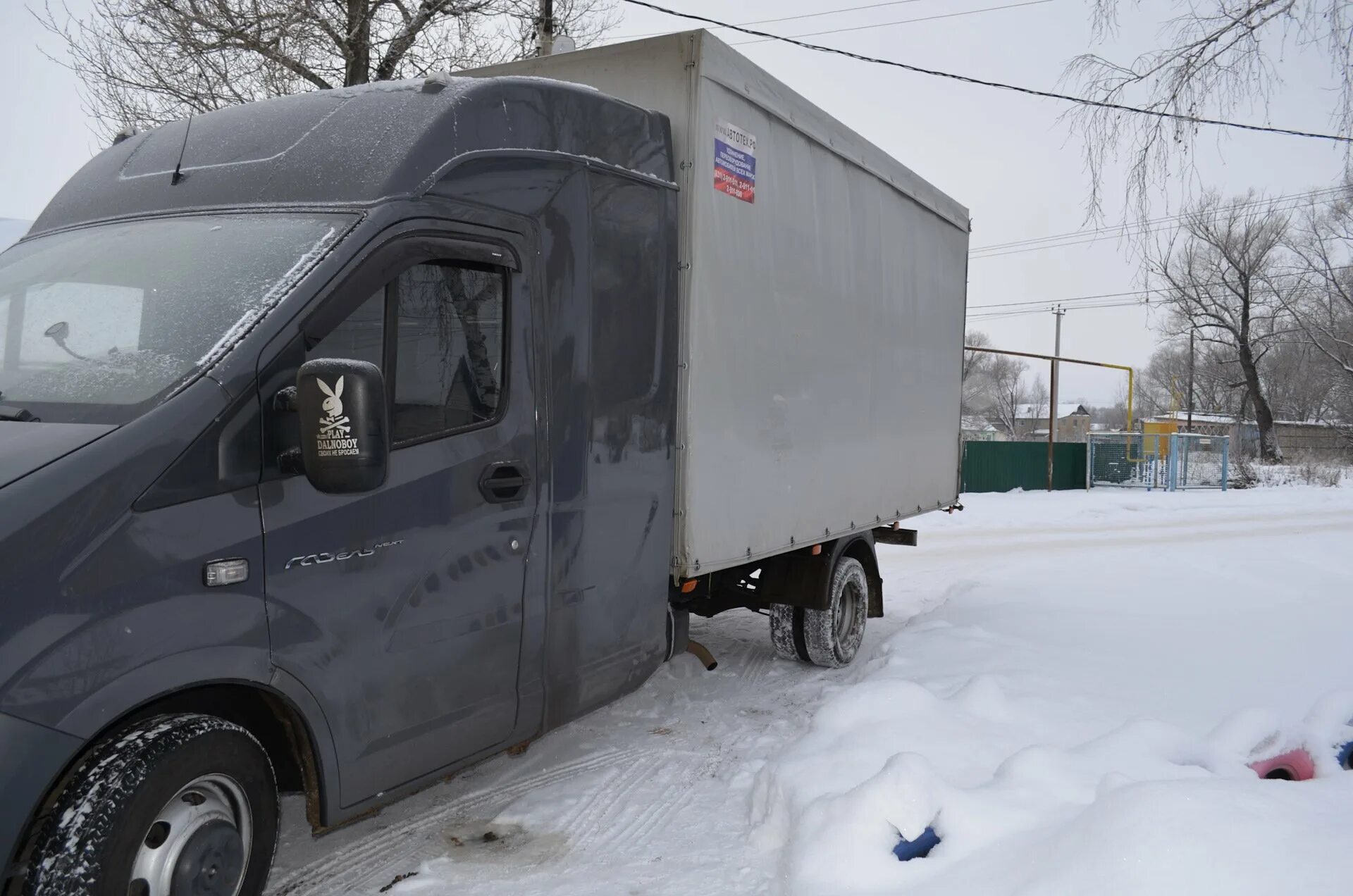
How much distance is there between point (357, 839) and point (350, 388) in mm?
2240

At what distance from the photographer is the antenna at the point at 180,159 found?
149 inches

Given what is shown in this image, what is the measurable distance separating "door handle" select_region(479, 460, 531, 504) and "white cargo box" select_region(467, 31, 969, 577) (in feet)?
3.81

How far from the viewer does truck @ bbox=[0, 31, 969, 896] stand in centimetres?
261

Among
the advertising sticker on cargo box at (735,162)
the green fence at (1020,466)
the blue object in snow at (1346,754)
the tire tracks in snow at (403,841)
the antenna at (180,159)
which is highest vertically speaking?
the advertising sticker on cargo box at (735,162)

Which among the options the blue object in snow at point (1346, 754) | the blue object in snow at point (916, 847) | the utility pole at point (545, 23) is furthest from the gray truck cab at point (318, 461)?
the utility pole at point (545, 23)

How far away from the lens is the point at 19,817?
2393 millimetres

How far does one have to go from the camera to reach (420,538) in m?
3.47

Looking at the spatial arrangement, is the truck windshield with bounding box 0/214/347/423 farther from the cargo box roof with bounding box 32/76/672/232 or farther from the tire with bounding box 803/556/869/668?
the tire with bounding box 803/556/869/668

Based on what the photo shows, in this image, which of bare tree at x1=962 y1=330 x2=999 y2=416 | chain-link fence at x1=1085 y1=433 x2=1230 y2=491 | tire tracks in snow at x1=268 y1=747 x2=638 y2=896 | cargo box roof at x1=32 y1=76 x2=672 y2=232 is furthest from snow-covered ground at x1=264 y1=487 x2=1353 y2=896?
bare tree at x1=962 y1=330 x2=999 y2=416

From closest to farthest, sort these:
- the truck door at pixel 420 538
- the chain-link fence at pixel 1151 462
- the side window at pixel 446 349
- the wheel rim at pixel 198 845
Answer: the wheel rim at pixel 198 845, the truck door at pixel 420 538, the side window at pixel 446 349, the chain-link fence at pixel 1151 462

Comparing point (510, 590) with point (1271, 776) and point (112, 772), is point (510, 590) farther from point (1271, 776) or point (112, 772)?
point (1271, 776)

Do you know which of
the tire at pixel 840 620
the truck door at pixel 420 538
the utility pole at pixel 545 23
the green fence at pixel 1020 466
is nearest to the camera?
the truck door at pixel 420 538

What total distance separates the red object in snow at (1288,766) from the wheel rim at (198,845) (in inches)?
157

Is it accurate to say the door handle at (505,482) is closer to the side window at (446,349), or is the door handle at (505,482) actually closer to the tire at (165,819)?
the side window at (446,349)
